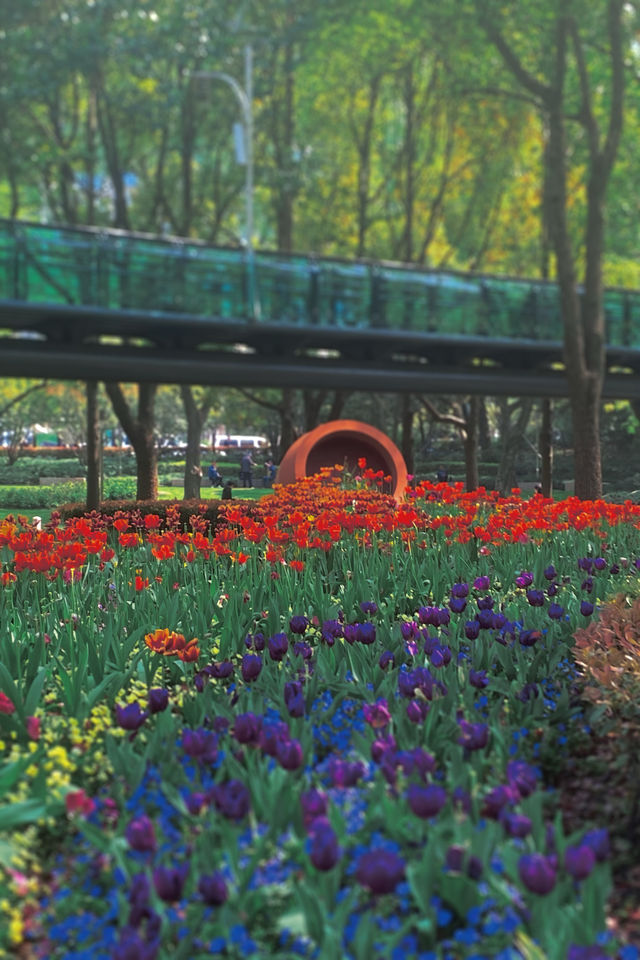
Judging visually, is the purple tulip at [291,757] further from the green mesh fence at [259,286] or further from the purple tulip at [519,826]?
the green mesh fence at [259,286]

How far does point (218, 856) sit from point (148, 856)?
0.24 m

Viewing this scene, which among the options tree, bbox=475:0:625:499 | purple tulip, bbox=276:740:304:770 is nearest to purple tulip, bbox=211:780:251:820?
purple tulip, bbox=276:740:304:770

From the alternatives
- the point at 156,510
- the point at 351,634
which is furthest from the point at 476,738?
the point at 156,510

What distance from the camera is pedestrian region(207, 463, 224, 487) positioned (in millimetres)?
19172

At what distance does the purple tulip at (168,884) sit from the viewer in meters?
2.07

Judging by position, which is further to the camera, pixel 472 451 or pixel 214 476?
pixel 472 451

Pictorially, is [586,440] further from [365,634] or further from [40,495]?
[40,495]

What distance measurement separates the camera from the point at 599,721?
3.71m

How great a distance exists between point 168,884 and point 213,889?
0.37 feet

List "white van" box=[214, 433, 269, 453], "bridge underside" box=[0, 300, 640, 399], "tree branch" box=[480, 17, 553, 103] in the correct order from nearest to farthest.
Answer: "tree branch" box=[480, 17, 553, 103] → "bridge underside" box=[0, 300, 640, 399] → "white van" box=[214, 433, 269, 453]

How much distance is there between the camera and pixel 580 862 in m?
2.12

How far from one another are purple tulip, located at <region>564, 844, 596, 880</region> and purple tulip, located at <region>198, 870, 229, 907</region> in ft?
2.58

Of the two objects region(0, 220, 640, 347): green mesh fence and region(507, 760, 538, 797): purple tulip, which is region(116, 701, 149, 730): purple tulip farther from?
region(0, 220, 640, 347): green mesh fence

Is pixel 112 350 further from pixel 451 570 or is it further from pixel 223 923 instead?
pixel 223 923
